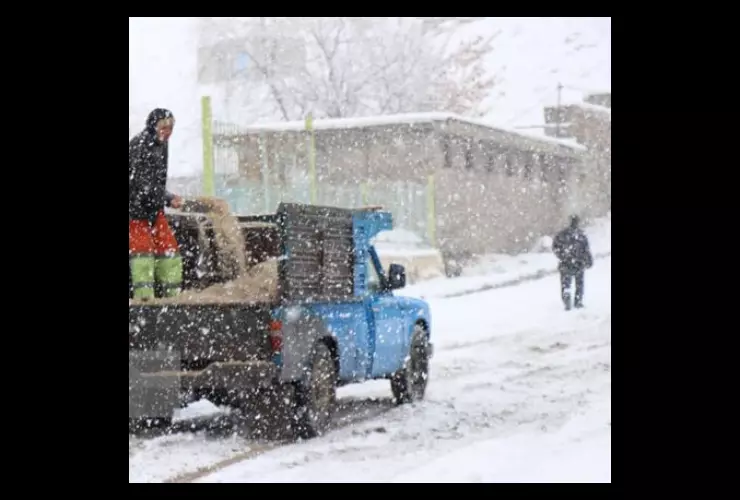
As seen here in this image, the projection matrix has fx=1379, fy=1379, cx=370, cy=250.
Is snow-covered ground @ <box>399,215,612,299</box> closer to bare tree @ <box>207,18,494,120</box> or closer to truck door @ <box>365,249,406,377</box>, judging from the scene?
bare tree @ <box>207,18,494,120</box>

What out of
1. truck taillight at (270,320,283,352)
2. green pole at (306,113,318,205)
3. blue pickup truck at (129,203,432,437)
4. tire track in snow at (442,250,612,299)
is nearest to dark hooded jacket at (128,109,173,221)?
blue pickup truck at (129,203,432,437)

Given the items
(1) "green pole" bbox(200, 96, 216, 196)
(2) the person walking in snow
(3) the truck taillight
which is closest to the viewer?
(3) the truck taillight

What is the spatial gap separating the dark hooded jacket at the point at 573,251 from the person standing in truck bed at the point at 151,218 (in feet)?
41.2

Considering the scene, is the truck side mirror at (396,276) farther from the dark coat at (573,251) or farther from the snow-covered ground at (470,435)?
the dark coat at (573,251)

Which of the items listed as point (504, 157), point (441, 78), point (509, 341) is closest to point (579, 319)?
point (509, 341)

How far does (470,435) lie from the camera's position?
1236cm

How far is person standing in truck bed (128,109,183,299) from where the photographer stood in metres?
11.3

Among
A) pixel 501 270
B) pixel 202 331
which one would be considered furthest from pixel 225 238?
pixel 501 270

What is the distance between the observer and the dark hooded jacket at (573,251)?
23211 mm

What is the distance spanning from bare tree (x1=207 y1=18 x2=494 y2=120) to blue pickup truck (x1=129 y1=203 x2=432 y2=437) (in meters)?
16.9

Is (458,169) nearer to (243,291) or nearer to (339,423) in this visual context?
(339,423)
